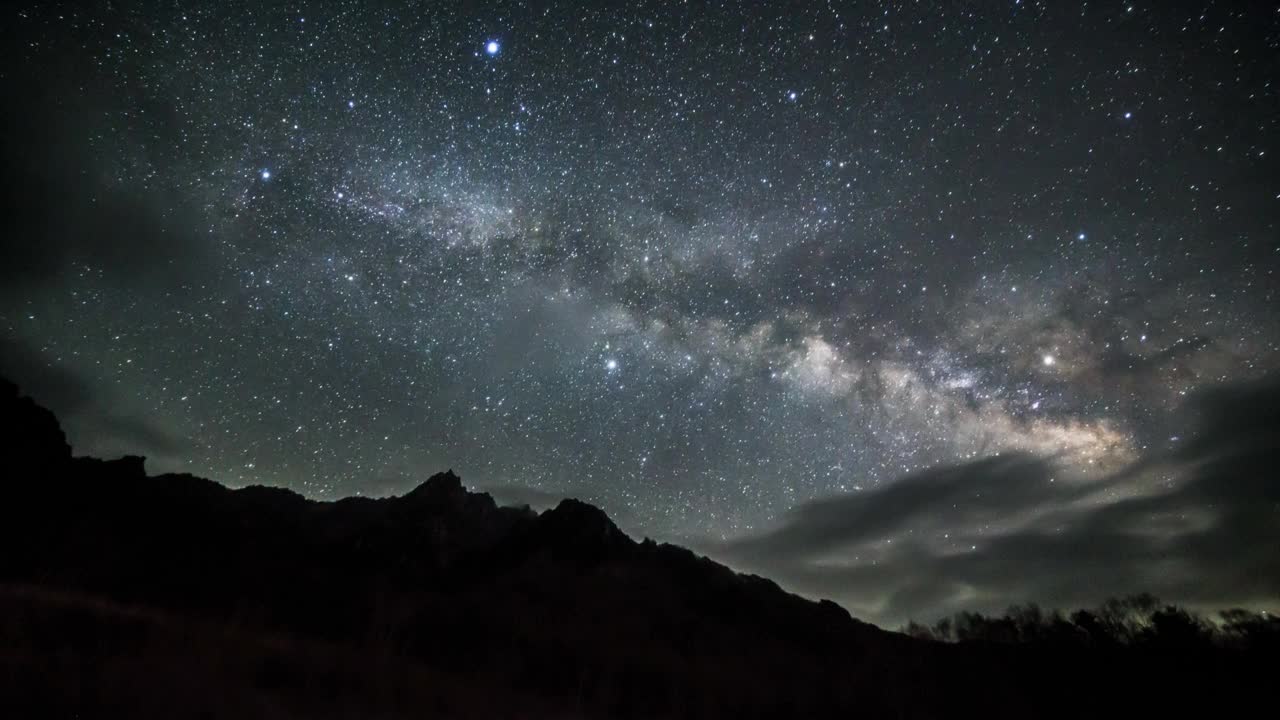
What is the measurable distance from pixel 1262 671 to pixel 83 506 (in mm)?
101449

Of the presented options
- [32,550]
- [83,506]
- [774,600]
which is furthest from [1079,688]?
[83,506]

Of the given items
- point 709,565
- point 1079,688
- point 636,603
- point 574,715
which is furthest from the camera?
point 709,565

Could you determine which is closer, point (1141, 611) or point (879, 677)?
point (879, 677)

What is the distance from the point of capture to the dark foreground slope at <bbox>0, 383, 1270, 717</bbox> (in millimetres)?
11633

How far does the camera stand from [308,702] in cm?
1093

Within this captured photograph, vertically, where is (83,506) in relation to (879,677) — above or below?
above

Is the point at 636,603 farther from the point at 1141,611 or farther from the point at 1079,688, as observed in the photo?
the point at 1141,611

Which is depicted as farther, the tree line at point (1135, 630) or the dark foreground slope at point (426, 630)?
the tree line at point (1135, 630)

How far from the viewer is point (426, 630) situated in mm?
29875

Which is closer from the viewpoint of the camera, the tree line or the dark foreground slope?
the dark foreground slope

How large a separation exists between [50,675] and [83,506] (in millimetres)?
48426

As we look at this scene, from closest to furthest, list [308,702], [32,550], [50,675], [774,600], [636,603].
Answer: [50,675], [308,702], [32,550], [636,603], [774,600]

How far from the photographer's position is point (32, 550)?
25531 millimetres

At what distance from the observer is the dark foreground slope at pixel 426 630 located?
38.2 ft
